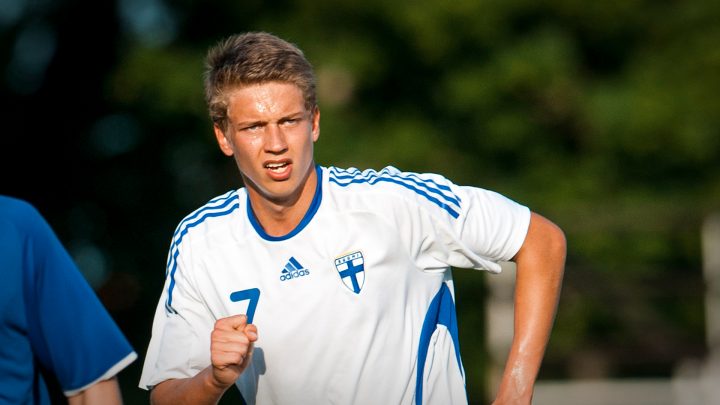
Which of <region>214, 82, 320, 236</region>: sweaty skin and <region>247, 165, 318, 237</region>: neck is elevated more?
<region>214, 82, 320, 236</region>: sweaty skin

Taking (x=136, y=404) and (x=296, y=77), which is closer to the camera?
(x=296, y=77)

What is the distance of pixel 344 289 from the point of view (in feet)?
12.3

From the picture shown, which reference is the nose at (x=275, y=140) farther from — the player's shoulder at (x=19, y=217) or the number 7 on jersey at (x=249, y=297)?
the player's shoulder at (x=19, y=217)

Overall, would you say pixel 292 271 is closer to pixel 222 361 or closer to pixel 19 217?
pixel 222 361

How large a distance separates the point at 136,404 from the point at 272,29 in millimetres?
5694

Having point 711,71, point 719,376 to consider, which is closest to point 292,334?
point 719,376

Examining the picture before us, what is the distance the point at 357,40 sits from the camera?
16.5m

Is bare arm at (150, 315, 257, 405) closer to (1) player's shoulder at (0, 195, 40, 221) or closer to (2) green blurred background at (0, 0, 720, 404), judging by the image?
(1) player's shoulder at (0, 195, 40, 221)

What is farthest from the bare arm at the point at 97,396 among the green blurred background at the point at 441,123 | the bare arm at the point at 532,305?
the green blurred background at the point at 441,123

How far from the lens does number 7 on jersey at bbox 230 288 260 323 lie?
3764 mm

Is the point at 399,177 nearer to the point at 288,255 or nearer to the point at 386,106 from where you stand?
the point at 288,255

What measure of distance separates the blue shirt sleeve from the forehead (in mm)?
960

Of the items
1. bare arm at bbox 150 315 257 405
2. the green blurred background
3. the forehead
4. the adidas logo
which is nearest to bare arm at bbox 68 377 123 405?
bare arm at bbox 150 315 257 405

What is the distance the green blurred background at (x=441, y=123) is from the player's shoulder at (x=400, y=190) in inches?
450
